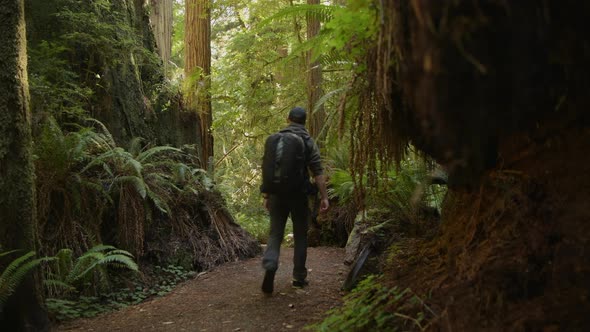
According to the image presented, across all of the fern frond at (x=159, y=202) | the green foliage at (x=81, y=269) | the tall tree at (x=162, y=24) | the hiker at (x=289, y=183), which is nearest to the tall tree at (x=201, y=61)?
the tall tree at (x=162, y=24)

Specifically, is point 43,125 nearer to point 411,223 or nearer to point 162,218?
point 162,218

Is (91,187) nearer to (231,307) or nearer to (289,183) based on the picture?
(231,307)

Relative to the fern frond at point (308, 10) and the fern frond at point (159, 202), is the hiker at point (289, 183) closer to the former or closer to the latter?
the fern frond at point (308, 10)

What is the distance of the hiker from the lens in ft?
17.4

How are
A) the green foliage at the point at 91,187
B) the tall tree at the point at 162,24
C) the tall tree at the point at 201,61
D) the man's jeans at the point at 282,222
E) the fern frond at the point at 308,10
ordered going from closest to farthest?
the fern frond at the point at 308,10 < the man's jeans at the point at 282,222 < the green foliage at the point at 91,187 < the tall tree at the point at 201,61 < the tall tree at the point at 162,24

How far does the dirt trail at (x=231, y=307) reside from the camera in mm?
4770

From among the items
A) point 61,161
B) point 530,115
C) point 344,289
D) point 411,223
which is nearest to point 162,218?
point 61,161

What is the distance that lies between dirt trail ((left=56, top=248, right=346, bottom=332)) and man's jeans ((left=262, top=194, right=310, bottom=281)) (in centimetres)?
46

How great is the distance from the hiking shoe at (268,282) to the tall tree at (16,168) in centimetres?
229

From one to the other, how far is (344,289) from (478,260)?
2696 mm

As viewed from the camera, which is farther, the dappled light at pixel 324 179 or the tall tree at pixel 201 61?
the tall tree at pixel 201 61

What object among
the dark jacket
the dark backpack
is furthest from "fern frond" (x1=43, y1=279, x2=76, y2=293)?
the dark jacket

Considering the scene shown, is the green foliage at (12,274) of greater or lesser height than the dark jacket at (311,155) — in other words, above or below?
below

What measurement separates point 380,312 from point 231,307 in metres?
2.60
